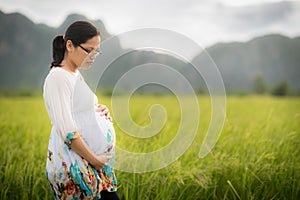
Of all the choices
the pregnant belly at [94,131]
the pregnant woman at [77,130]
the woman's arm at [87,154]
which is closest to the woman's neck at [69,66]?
the pregnant woman at [77,130]

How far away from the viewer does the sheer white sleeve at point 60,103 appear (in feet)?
4.30

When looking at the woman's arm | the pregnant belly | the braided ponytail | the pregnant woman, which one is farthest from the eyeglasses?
the woman's arm

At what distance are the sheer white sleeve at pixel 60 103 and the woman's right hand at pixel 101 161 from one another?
0.17m

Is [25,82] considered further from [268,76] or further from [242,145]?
[268,76]

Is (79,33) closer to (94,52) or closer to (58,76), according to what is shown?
(94,52)

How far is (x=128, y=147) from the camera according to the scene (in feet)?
8.65

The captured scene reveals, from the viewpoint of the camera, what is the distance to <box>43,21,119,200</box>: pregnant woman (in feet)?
4.43

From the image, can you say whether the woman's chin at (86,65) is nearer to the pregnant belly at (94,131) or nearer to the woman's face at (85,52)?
the woman's face at (85,52)

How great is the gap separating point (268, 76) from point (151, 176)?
209ft

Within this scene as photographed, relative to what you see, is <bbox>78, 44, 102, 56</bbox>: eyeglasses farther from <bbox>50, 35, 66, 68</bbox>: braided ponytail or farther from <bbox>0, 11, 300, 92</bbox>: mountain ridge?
<bbox>0, 11, 300, 92</bbox>: mountain ridge

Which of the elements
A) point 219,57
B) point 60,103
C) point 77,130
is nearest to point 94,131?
point 77,130

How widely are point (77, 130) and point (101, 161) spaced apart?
177mm

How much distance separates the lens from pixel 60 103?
131cm

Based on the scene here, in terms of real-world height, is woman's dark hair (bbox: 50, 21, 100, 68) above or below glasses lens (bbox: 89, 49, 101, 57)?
above
